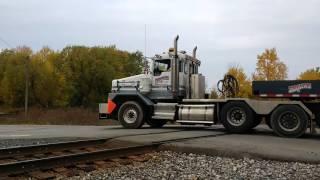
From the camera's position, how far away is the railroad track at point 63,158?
8.89 m

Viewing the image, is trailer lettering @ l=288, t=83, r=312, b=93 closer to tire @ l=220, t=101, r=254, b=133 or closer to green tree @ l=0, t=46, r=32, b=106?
tire @ l=220, t=101, r=254, b=133

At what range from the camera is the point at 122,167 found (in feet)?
33.1

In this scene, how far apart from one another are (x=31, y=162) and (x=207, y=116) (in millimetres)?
10731

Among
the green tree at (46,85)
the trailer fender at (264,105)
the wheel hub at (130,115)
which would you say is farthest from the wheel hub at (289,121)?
the green tree at (46,85)

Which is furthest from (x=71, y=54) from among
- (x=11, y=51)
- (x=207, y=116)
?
(x=207, y=116)

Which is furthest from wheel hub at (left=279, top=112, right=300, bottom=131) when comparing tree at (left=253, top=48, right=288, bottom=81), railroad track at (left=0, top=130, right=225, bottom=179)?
tree at (left=253, top=48, right=288, bottom=81)

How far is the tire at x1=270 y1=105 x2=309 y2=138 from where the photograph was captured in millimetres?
16453

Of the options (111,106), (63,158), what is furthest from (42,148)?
(111,106)

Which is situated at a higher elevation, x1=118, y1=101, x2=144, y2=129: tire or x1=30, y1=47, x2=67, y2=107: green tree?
x1=30, y1=47, x2=67, y2=107: green tree

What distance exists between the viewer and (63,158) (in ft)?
32.1

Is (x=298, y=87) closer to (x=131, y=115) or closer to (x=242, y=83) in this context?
(x=131, y=115)

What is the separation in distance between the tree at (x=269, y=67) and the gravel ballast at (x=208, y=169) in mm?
35242

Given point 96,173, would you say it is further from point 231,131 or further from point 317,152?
point 231,131

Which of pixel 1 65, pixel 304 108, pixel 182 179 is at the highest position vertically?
pixel 1 65
